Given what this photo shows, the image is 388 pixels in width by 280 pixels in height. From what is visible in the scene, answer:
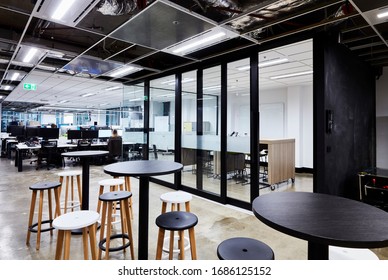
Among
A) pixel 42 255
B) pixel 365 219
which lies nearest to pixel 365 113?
pixel 365 219

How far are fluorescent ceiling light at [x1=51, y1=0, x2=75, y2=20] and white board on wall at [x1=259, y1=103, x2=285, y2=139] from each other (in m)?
6.44

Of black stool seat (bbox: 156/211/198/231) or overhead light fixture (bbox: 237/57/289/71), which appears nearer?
black stool seat (bbox: 156/211/198/231)

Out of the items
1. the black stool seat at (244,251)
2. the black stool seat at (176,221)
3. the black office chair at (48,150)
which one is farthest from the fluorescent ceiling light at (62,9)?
the black office chair at (48,150)

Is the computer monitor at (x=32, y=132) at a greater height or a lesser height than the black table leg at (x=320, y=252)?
greater

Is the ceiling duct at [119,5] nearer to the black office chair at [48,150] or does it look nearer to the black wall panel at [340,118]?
the black wall panel at [340,118]

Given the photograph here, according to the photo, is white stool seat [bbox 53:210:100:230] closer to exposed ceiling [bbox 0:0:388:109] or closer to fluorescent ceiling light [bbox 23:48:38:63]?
exposed ceiling [bbox 0:0:388:109]

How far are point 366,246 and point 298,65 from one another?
479cm

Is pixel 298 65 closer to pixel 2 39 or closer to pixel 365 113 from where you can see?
pixel 365 113

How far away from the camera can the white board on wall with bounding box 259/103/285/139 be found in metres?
7.86

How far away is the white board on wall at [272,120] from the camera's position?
25.8 feet

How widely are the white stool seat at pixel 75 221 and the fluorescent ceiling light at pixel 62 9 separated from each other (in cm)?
226

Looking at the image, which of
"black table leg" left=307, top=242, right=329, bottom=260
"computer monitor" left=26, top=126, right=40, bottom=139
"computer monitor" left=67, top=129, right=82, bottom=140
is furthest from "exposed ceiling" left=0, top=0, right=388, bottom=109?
"computer monitor" left=67, top=129, right=82, bottom=140
